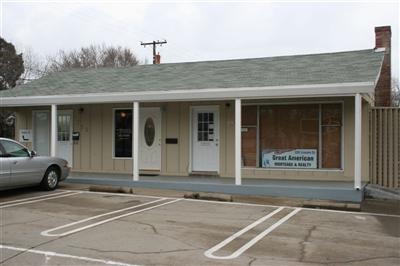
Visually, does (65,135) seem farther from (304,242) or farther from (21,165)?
(304,242)

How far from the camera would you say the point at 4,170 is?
10.9 m

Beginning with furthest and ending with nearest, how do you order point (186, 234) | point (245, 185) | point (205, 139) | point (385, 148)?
point (205, 139)
point (385, 148)
point (245, 185)
point (186, 234)

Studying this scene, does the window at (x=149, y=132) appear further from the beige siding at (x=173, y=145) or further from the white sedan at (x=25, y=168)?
the white sedan at (x=25, y=168)

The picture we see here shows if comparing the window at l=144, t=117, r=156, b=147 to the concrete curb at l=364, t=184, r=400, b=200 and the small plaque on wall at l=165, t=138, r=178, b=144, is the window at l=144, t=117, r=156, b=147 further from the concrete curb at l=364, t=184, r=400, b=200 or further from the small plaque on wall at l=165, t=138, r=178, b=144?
the concrete curb at l=364, t=184, r=400, b=200

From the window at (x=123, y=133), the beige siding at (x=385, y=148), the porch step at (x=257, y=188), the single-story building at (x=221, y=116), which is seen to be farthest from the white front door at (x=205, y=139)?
the beige siding at (x=385, y=148)

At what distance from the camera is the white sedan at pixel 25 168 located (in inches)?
433

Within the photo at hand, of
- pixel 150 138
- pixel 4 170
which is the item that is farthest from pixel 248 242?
pixel 150 138

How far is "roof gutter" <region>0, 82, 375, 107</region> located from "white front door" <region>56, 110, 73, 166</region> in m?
1.75

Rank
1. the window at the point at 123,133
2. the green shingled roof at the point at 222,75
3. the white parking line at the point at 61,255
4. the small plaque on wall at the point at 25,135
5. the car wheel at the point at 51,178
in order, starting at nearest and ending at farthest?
the white parking line at the point at 61,255 → the green shingled roof at the point at 222,75 → the car wheel at the point at 51,178 → the window at the point at 123,133 → the small plaque on wall at the point at 25,135

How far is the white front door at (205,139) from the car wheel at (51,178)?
4116 mm

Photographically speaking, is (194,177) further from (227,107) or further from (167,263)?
(167,263)

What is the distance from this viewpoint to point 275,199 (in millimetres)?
11375

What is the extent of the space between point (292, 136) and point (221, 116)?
2.22 meters

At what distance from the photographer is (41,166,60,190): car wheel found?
1230cm
